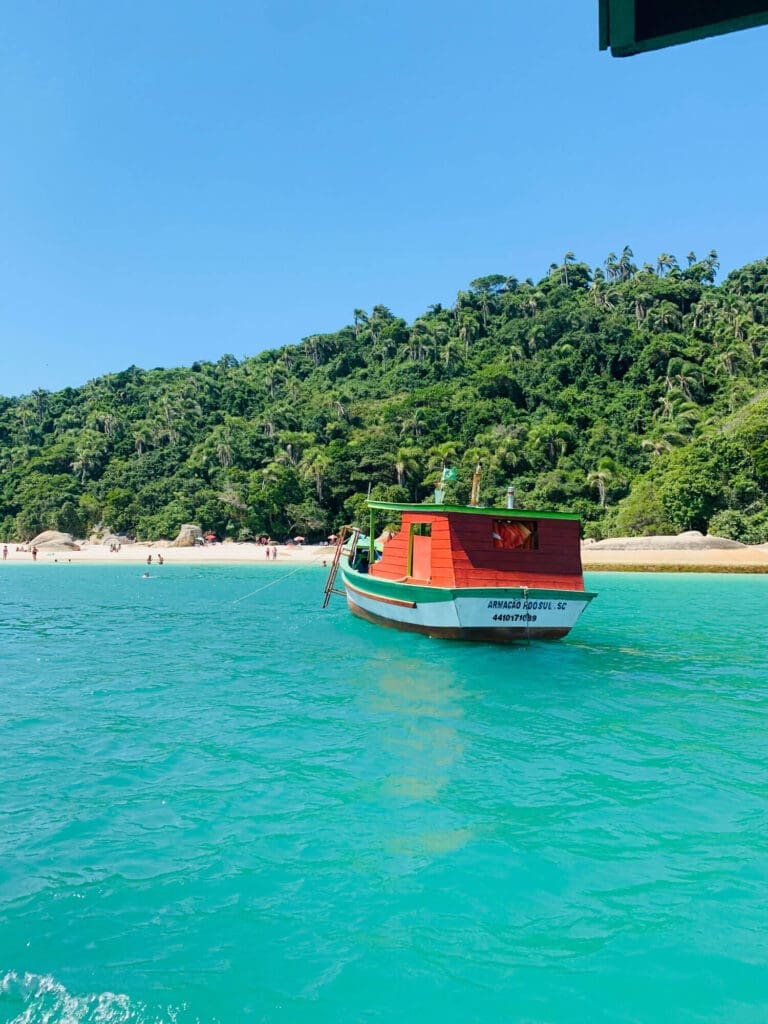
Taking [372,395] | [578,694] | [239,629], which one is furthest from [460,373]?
[578,694]

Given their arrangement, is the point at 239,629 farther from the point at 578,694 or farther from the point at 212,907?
the point at 212,907

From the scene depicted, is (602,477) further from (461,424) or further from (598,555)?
(461,424)

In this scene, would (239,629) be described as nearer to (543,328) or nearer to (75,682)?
(75,682)

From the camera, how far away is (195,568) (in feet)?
212

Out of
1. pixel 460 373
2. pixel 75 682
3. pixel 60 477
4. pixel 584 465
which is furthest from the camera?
pixel 460 373

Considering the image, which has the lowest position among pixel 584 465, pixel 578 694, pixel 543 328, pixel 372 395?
pixel 578 694

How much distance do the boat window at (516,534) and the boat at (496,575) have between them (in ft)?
0.10

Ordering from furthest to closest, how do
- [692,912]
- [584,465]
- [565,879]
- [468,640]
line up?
[584,465]
[468,640]
[565,879]
[692,912]

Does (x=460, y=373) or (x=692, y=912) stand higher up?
(x=460, y=373)

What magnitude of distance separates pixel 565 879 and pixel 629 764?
368 cm

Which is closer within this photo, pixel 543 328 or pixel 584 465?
pixel 584 465

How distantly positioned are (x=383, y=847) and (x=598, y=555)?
55796 mm

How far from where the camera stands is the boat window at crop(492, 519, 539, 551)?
20391mm

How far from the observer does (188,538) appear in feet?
268
